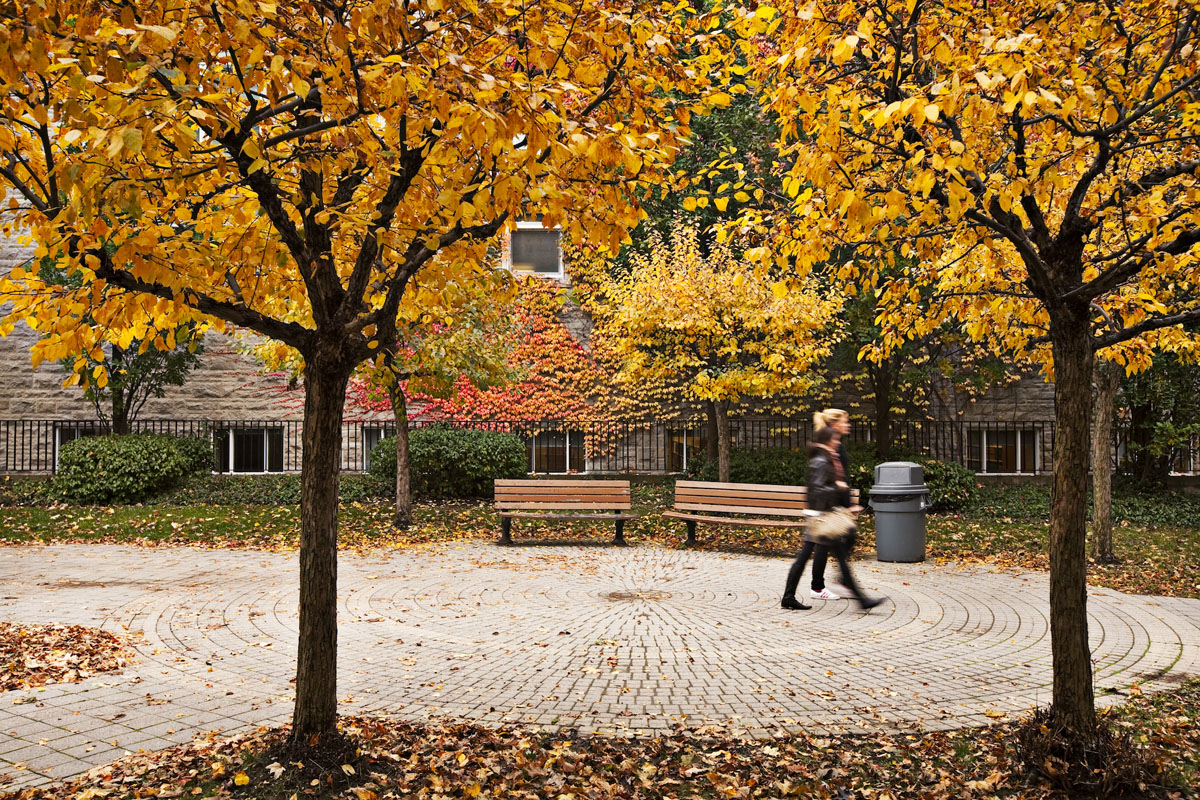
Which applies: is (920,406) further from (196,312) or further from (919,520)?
(196,312)

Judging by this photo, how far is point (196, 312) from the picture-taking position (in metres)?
4.02

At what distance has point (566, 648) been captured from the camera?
6270 mm

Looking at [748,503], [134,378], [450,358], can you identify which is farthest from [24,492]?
[748,503]

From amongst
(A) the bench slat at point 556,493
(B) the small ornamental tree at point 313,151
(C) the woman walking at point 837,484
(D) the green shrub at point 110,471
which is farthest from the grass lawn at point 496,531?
(B) the small ornamental tree at point 313,151

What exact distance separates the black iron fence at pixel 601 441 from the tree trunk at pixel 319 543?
47.5ft

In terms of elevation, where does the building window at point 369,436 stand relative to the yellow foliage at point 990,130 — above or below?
below

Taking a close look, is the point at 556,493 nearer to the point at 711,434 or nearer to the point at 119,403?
the point at 711,434

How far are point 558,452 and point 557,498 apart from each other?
24.4ft

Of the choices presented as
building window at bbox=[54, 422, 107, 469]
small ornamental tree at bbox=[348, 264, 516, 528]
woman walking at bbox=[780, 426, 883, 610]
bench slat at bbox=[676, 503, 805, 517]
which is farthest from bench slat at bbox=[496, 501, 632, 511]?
building window at bbox=[54, 422, 107, 469]

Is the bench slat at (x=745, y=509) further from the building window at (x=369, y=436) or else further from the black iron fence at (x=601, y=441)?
the building window at (x=369, y=436)

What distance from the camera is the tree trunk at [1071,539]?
4.08 m

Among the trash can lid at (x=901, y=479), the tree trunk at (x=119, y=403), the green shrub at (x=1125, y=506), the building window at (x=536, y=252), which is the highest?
the building window at (x=536, y=252)

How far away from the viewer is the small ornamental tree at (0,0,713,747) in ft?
10.0

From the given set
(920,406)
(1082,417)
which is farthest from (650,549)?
(920,406)
